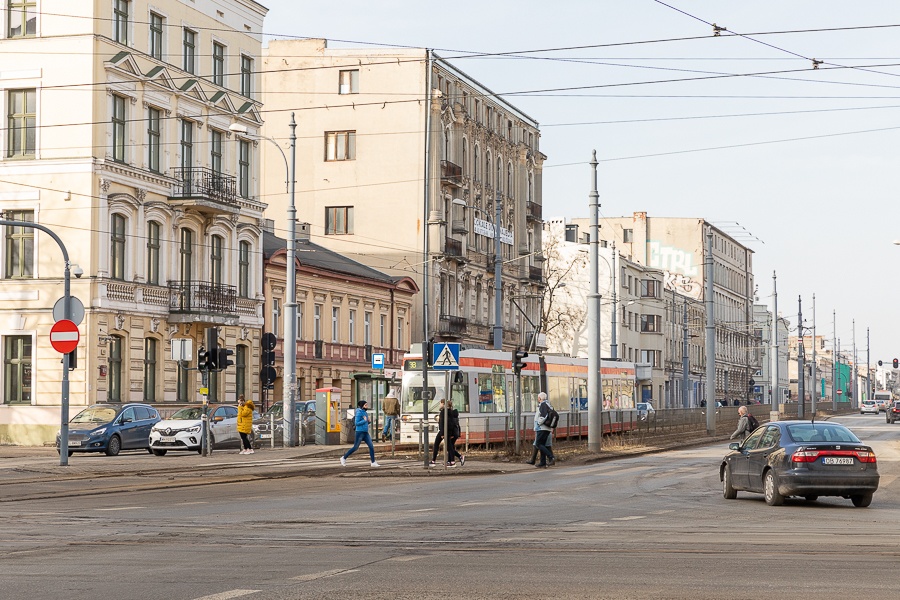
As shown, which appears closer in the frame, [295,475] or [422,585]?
[422,585]

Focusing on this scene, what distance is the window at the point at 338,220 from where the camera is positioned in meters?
75.1

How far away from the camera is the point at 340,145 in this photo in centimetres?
7488

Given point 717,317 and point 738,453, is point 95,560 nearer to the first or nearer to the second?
point 738,453

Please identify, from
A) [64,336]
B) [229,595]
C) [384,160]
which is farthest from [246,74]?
[229,595]

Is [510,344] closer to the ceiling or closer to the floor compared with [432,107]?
closer to the floor

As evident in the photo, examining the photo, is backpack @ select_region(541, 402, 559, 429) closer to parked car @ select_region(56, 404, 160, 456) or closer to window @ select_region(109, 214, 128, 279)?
parked car @ select_region(56, 404, 160, 456)

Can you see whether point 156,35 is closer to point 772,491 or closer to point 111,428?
point 111,428

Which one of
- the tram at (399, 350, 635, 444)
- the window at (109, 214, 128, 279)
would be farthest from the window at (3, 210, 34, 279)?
the tram at (399, 350, 635, 444)

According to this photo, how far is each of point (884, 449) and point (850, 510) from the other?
2586 cm

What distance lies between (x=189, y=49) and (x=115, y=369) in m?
12.6

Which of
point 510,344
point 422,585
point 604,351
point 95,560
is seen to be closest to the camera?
point 422,585

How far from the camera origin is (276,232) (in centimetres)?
7062

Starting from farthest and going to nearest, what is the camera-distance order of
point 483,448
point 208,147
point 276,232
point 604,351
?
point 604,351, point 276,232, point 208,147, point 483,448

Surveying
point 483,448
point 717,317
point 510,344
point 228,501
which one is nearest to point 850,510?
point 228,501
